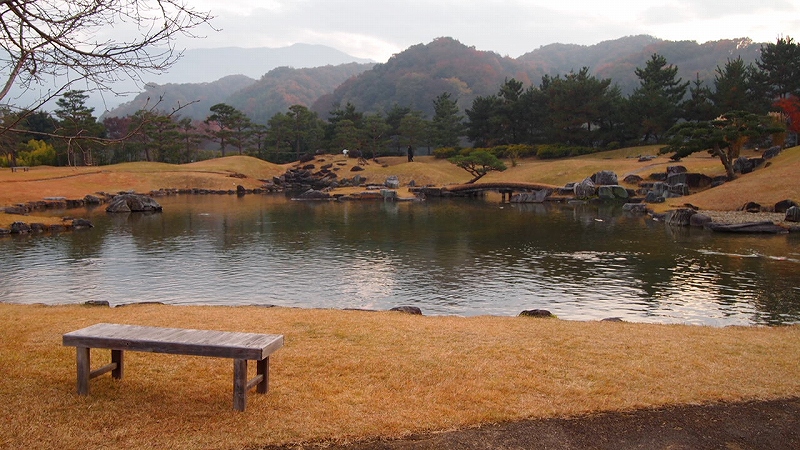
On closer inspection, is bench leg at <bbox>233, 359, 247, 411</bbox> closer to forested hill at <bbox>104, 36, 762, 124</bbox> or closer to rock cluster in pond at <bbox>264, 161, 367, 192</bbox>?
rock cluster in pond at <bbox>264, 161, 367, 192</bbox>

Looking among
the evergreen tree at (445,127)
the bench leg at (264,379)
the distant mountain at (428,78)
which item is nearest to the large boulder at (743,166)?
the evergreen tree at (445,127)

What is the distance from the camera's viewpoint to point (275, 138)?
10038 centimetres

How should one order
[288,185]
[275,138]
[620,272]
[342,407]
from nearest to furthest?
[342,407] < [620,272] < [288,185] < [275,138]

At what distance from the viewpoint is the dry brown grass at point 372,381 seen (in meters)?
6.39

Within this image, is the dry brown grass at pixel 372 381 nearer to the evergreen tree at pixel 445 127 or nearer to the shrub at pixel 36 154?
the shrub at pixel 36 154

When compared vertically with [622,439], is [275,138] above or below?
above

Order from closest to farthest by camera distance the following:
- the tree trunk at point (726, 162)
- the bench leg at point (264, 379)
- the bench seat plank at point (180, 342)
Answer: the bench seat plank at point (180, 342) → the bench leg at point (264, 379) → the tree trunk at point (726, 162)

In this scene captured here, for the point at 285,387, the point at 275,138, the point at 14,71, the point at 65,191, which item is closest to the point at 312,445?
the point at 285,387

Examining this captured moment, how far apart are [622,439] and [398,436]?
2544mm

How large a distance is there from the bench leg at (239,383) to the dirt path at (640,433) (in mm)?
864

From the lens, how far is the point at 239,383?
21.8 feet

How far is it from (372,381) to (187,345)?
2.55m

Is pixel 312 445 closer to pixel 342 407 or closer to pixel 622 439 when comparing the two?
pixel 342 407

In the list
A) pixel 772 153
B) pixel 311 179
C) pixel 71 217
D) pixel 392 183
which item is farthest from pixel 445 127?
pixel 71 217
